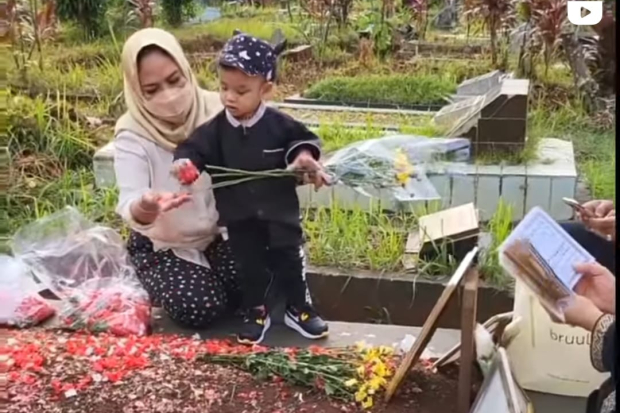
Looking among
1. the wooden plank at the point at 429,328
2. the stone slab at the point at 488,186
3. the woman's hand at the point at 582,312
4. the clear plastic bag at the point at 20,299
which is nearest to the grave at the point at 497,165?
the stone slab at the point at 488,186

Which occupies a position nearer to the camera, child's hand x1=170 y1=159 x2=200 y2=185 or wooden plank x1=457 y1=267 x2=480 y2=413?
wooden plank x1=457 y1=267 x2=480 y2=413

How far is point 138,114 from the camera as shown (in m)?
1.96

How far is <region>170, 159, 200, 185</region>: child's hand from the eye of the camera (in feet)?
6.37

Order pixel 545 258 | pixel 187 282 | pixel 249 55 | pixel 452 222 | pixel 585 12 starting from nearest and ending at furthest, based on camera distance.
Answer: pixel 585 12, pixel 545 258, pixel 249 55, pixel 452 222, pixel 187 282

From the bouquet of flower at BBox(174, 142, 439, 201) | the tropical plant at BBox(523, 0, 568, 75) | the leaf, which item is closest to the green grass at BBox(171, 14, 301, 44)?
the bouquet of flower at BBox(174, 142, 439, 201)

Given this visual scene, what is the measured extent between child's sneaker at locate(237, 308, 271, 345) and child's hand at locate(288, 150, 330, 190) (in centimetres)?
28

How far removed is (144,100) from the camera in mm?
1946

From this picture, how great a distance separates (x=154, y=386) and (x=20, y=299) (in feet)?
1.01

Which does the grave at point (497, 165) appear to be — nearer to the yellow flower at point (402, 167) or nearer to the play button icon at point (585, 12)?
the yellow flower at point (402, 167)

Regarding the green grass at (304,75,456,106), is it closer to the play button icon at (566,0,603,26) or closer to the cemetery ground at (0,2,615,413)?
the cemetery ground at (0,2,615,413)

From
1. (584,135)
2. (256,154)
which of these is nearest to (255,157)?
(256,154)

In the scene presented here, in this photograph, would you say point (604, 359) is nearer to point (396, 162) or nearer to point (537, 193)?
point (537, 193)

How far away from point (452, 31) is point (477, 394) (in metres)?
0.60

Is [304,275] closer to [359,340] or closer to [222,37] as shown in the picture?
[359,340]
